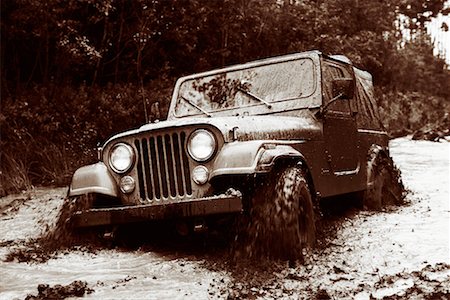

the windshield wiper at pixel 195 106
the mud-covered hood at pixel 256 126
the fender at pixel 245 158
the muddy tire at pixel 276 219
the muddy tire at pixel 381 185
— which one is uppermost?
the windshield wiper at pixel 195 106

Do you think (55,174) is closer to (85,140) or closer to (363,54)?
(85,140)

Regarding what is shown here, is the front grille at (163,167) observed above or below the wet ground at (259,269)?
above

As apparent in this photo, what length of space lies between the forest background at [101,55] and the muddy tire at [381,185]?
4.75m

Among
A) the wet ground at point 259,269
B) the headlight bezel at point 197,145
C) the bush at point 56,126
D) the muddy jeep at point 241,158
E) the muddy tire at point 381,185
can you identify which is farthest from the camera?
the bush at point 56,126

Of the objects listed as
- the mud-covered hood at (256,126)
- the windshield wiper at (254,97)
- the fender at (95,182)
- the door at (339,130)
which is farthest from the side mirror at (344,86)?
the fender at (95,182)

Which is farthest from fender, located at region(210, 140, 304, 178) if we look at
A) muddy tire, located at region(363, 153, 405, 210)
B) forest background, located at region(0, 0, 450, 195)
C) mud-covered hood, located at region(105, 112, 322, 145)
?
forest background, located at region(0, 0, 450, 195)

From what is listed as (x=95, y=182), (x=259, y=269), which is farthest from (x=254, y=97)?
(x=259, y=269)

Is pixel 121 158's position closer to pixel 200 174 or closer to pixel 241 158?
pixel 200 174

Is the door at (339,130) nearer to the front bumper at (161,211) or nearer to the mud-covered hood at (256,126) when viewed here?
the mud-covered hood at (256,126)

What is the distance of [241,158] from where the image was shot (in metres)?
4.04

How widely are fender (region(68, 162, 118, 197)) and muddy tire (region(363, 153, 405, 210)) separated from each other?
3091mm

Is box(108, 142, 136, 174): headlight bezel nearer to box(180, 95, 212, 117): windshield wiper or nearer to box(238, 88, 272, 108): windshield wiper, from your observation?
box(180, 95, 212, 117): windshield wiper

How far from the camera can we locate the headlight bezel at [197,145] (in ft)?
13.7

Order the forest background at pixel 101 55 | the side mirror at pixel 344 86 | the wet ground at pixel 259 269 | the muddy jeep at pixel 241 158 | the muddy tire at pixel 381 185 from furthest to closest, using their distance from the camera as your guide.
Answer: the forest background at pixel 101 55 → the muddy tire at pixel 381 185 → the side mirror at pixel 344 86 → the muddy jeep at pixel 241 158 → the wet ground at pixel 259 269
